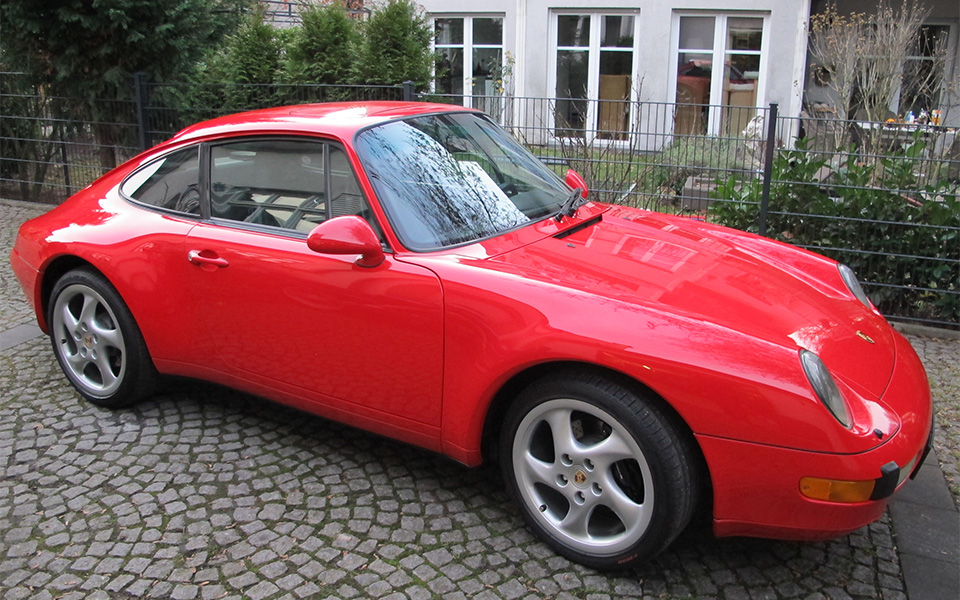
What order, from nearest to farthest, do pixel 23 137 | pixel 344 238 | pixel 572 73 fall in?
pixel 344 238, pixel 23 137, pixel 572 73

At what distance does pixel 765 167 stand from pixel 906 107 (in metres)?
9.67

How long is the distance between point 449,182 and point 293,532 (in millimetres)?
1602

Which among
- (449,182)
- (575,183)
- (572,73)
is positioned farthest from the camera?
(572,73)

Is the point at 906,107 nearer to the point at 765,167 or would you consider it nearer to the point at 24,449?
the point at 765,167

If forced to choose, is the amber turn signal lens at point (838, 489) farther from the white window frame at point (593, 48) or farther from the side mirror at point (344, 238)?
the white window frame at point (593, 48)

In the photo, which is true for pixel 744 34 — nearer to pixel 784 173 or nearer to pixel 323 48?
pixel 323 48

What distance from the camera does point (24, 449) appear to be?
12.4 ft

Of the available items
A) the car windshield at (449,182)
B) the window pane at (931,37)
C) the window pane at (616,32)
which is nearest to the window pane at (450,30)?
the window pane at (616,32)

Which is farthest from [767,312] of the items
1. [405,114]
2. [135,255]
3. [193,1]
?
[193,1]

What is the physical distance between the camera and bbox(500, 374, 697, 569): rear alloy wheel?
2578 mm

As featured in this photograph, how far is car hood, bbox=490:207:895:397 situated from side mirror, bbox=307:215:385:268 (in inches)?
20.5

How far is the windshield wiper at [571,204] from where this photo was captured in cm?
362

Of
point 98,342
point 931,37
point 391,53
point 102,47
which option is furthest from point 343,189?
point 931,37

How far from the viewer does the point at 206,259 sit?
140 inches
